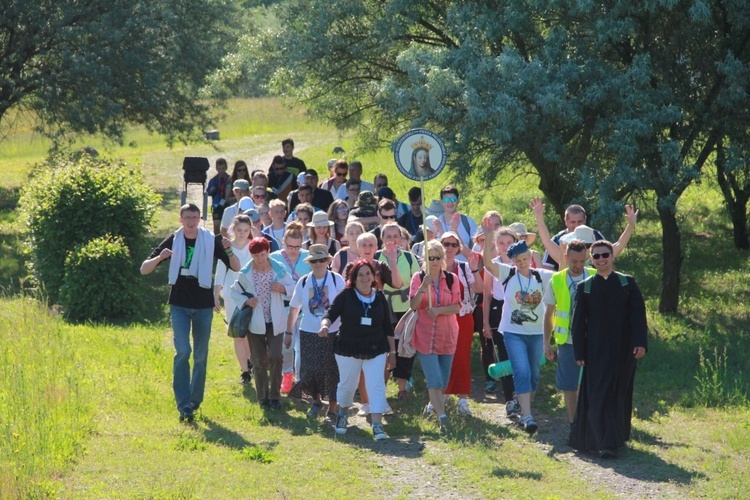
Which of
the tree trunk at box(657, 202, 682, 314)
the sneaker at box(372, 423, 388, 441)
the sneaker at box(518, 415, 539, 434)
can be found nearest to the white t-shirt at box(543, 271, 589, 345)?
the sneaker at box(518, 415, 539, 434)

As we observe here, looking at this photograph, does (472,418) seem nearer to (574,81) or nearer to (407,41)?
(574,81)

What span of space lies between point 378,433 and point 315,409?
1.00 m

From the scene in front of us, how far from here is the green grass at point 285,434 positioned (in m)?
8.45

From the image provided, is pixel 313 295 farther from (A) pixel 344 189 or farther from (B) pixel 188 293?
(A) pixel 344 189

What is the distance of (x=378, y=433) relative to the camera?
9875mm

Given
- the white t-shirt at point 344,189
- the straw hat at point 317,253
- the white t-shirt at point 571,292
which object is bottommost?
the white t-shirt at point 571,292

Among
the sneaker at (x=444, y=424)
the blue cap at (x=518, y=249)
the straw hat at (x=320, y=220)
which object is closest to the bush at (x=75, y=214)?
the straw hat at (x=320, y=220)

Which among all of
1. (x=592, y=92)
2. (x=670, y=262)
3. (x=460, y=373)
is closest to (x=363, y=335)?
(x=460, y=373)

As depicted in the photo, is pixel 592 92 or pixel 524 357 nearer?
pixel 524 357

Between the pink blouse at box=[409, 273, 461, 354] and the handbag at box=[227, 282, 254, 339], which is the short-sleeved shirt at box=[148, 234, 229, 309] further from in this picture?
the pink blouse at box=[409, 273, 461, 354]

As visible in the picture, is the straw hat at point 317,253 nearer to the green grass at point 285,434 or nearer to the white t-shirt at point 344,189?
the green grass at point 285,434

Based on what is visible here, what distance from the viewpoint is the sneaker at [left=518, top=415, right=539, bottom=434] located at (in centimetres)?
1001

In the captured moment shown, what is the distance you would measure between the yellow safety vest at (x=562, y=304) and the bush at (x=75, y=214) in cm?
833

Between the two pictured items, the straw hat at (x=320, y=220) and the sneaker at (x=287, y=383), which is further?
the straw hat at (x=320, y=220)
